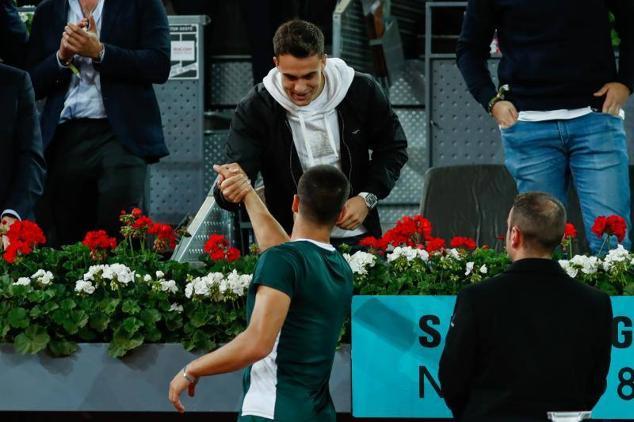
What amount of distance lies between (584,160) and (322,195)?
2007mm

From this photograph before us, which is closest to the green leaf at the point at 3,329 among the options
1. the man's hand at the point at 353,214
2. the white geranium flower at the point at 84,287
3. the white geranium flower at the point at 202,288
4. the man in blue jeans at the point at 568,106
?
the white geranium flower at the point at 84,287

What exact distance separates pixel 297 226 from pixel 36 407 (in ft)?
4.05

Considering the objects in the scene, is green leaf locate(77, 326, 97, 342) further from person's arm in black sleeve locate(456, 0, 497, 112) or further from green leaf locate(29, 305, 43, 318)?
person's arm in black sleeve locate(456, 0, 497, 112)

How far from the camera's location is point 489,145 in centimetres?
746

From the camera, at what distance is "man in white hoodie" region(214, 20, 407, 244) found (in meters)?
4.96

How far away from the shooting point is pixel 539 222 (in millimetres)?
3357

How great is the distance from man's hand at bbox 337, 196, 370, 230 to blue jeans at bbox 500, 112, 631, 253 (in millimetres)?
772

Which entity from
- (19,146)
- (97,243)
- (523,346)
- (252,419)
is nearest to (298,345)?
(252,419)

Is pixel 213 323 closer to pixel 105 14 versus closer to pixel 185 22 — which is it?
pixel 105 14

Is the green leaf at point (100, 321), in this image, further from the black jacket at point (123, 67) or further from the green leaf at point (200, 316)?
the black jacket at point (123, 67)

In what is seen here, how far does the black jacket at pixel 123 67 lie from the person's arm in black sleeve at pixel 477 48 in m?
1.39

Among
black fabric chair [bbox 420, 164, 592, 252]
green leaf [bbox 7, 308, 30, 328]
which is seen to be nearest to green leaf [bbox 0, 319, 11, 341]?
green leaf [bbox 7, 308, 30, 328]

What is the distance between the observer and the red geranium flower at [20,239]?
177 inches

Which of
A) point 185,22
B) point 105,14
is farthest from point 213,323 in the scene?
point 185,22
